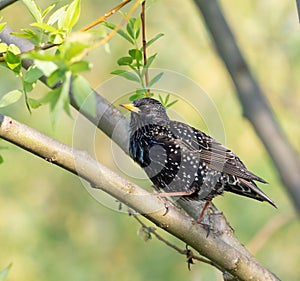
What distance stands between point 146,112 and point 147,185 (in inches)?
110

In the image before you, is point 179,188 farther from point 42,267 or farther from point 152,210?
point 42,267

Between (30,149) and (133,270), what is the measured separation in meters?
5.67

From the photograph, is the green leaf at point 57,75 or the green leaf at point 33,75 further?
the green leaf at point 33,75

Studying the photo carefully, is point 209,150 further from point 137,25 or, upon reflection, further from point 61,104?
point 61,104

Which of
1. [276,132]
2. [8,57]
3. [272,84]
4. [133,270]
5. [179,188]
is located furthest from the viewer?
[272,84]

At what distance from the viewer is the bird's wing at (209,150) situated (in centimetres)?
443

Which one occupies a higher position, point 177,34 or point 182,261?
point 177,34

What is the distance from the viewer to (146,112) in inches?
179

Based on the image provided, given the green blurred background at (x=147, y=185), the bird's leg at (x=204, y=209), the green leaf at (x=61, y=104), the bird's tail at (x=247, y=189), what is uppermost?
the green leaf at (x=61, y=104)

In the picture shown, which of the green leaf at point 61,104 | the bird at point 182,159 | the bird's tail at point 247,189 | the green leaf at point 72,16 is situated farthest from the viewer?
the bird's tail at point 247,189

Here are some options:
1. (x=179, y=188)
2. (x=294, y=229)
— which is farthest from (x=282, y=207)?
(x=179, y=188)

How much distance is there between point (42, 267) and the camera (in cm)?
796

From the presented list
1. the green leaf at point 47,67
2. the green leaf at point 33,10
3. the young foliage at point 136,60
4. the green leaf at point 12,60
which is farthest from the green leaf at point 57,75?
the young foliage at point 136,60

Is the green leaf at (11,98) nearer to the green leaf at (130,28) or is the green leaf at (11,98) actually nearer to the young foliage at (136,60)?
the young foliage at (136,60)
